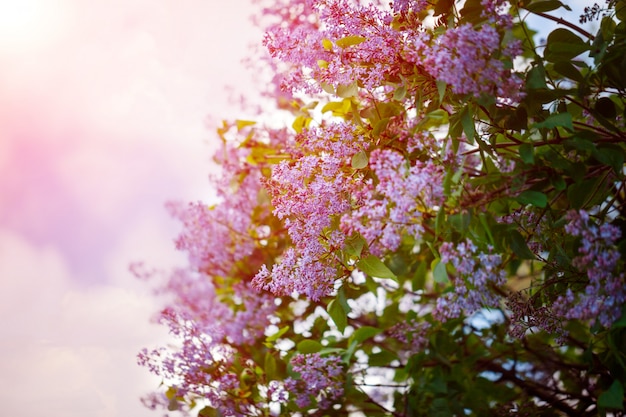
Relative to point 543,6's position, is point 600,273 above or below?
below

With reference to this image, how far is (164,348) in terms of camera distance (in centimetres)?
190

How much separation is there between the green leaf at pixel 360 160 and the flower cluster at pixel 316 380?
0.66 metres

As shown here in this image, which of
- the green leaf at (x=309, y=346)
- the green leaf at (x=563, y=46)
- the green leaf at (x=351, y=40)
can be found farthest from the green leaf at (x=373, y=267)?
the green leaf at (x=309, y=346)

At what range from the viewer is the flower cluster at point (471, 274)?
1026 mm

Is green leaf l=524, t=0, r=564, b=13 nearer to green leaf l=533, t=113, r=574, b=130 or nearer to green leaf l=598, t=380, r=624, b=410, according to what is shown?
green leaf l=533, t=113, r=574, b=130

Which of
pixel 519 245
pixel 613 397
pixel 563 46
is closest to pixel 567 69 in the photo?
pixel 563 46

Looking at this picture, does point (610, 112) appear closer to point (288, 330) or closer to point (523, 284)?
point (288, 330)

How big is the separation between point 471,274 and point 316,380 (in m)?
0.75

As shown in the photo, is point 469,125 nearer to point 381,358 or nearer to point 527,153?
point 527,153

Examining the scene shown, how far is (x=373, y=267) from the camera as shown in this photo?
1.26 meters

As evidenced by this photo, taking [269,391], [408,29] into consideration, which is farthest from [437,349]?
[408,29]

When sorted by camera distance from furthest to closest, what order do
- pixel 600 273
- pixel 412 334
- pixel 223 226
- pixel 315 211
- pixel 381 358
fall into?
pixel 223 226, pixel 412 334, pixel 381 358, pixel 315 211, pixel 600 273

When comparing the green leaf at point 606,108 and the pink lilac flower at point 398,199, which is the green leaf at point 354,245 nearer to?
the pink lilac flower at point 398,199

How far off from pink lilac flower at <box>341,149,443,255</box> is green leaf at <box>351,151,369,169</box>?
0.46 feet
